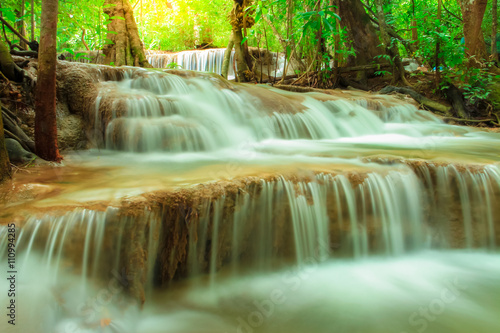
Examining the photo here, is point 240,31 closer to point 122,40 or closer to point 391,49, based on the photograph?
point 122,40

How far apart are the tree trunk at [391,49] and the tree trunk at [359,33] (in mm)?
869

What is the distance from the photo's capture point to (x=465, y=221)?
328 centimetres

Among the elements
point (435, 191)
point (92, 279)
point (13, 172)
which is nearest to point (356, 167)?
point (435, 191)

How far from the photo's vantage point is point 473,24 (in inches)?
323

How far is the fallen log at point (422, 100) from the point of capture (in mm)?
8141

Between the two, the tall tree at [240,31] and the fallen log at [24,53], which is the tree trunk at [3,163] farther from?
the tall tree at [240,31]

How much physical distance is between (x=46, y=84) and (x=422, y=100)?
26.2 ft

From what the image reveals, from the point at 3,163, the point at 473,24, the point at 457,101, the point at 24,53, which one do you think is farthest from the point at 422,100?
the point at 3,163

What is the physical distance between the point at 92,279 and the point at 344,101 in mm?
6029

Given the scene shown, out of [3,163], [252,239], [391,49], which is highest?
[391,49]

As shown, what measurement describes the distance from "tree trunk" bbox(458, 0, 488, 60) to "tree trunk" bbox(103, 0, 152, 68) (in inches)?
297

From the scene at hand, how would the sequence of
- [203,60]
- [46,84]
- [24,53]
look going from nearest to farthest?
[46,84] < [24,53] < [203,60]

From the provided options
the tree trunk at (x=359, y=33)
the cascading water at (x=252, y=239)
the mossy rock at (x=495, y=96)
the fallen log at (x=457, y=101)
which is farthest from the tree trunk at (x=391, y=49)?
the cascading water at (x=252, y=239)

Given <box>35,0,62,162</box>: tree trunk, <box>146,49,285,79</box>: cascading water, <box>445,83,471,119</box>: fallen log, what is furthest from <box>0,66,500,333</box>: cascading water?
<box>146,49,285,79</box>: cascading water
